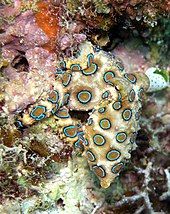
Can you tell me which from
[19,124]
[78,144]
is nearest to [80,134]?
[78,144]

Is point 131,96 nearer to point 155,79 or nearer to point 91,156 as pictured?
point 91,156

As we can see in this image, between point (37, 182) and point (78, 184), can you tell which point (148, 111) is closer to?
point (78, 184)

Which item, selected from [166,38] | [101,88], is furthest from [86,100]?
[166,38]

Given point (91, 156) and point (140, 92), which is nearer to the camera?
point (91, 156)

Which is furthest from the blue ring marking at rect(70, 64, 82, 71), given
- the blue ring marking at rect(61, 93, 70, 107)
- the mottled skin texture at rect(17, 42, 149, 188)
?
the blue ring marking at rect(61, 93, 70, 107)

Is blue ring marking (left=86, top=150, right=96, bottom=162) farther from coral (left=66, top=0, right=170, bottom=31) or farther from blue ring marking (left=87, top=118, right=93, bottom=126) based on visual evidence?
coral (left=66, top=0, right=170, bottom=31)

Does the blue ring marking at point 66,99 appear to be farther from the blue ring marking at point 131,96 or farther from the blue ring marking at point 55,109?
the blue ring marking at point 131,96

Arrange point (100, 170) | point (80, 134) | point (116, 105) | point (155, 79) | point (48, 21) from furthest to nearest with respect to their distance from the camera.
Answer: point (155, 79), point (80, 134), point (100, 170), point (116, 105), point (48, 21)

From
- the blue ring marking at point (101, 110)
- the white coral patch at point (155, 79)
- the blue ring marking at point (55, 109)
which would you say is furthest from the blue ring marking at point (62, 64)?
the white coral patch at point (155, 79)
